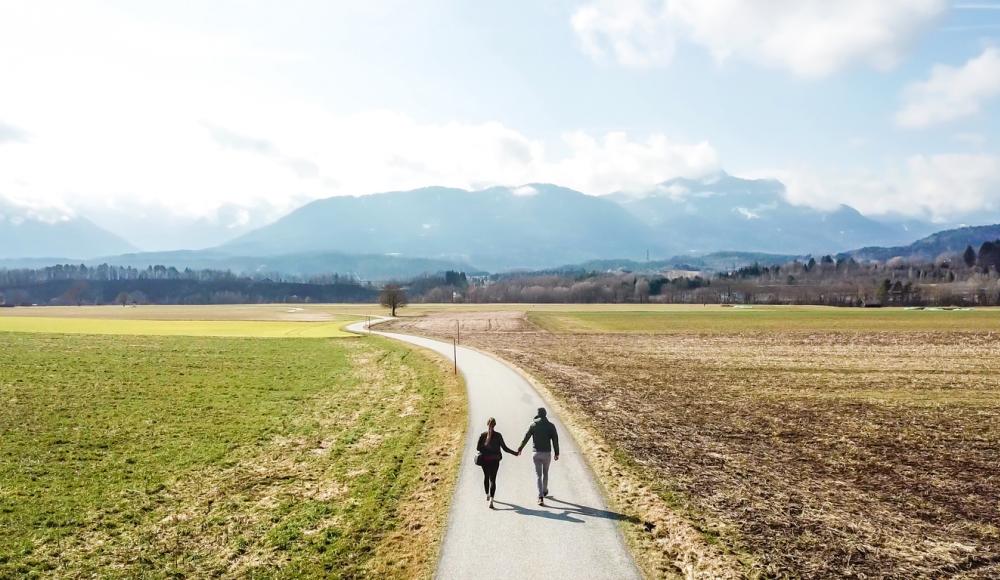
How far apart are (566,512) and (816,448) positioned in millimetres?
10954

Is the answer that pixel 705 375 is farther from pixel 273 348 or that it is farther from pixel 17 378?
pixel 17 378

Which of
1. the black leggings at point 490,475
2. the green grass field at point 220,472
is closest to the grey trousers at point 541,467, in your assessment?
the black leggings at point 490,475

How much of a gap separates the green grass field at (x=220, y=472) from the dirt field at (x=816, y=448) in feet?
20.6

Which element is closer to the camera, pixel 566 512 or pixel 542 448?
pixel 566 512

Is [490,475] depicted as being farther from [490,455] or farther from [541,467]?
[541,467]

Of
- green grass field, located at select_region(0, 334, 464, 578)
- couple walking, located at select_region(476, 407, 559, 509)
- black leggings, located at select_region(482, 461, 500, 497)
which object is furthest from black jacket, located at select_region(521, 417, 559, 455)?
green grass field, located at select_region(0, 334, 464, 578)

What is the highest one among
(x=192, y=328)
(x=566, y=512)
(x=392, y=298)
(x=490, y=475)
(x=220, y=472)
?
(x=392, y=298)

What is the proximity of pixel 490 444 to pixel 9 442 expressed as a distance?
17.0m

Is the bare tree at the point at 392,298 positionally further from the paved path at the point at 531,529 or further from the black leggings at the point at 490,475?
the black leggings at the point at 490,475

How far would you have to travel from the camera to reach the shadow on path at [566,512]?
1239 cm

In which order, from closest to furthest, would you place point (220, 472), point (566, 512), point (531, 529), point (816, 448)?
point (531, 529) → point (566, 512) → point (220, 472) → point (816, 448)

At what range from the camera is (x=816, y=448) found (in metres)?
19.1

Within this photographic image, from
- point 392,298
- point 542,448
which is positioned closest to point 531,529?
point 542,448

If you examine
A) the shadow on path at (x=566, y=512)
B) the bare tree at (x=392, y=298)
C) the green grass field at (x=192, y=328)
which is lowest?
the shadow on path at (x=566, y=512)
